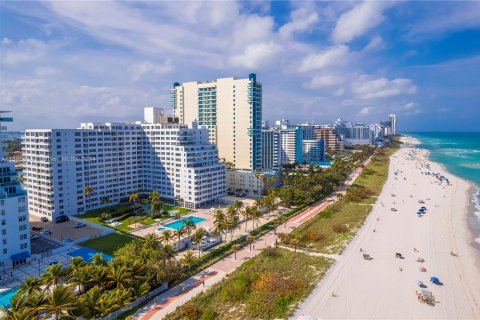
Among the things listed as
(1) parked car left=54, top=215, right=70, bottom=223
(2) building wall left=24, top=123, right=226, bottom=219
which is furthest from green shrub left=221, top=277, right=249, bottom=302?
(1) parked car left=54, top=215, right=70, bottom=223

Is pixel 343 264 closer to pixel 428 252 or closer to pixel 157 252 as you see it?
pixel 428 252

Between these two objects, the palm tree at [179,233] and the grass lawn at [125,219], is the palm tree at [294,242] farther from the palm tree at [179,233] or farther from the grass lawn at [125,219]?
the grass lawn at [125,219]

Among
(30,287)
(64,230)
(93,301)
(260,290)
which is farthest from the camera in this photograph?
(64,230)

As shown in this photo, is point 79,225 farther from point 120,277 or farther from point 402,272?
point 402,272

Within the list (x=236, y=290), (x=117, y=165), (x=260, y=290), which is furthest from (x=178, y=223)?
(x=260, y=290)

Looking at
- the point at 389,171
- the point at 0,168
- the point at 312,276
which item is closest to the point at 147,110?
the point at 0,168

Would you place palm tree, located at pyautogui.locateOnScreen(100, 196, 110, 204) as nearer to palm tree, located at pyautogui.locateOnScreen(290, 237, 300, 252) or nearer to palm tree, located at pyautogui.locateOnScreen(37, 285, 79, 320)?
palm tree, located at pyautogui.locateOnScreen(290, 237, 300, 252)
